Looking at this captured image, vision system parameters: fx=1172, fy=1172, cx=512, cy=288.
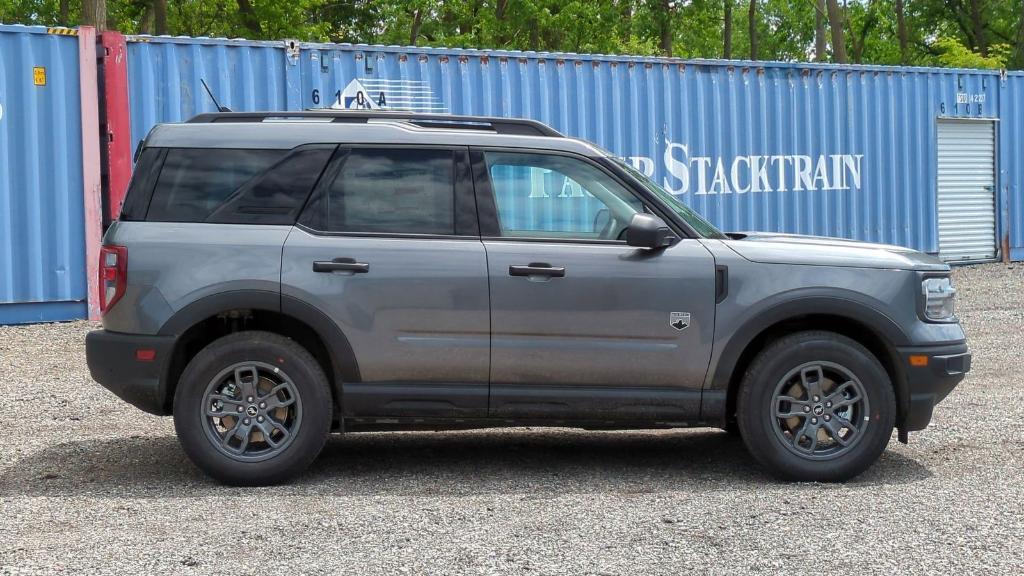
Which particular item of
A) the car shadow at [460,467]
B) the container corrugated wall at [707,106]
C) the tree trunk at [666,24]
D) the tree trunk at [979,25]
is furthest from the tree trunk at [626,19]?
the car shadow at [460,467]

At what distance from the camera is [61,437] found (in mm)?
7055

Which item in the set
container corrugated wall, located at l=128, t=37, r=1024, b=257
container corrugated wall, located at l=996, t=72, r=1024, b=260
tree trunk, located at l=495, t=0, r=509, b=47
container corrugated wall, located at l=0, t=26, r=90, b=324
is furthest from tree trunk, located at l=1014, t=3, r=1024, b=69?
container corrugated wall, located at l=0, t=26, r=90, b=324

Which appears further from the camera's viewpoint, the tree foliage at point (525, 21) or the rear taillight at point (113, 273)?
the tree foliage at point (525, 21)

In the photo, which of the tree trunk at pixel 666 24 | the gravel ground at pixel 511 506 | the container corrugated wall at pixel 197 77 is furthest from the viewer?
the tree trunk at pixel 666 24

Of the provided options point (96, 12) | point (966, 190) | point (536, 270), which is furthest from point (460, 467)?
point (966, 190)

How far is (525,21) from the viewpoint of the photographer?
35875 mm

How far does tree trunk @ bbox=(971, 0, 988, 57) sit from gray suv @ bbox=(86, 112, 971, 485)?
40.2 m

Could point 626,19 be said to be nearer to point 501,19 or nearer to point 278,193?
point 501,19

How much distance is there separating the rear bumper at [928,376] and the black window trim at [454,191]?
2.19 metres

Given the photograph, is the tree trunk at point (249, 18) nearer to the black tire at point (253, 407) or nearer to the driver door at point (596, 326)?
the black tire at point (253, 407)

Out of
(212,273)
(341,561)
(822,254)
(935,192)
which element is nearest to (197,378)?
(212,273)

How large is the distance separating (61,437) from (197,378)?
78.8 inches

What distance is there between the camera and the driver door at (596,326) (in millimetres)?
5609

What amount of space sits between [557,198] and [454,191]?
20.2 inches
